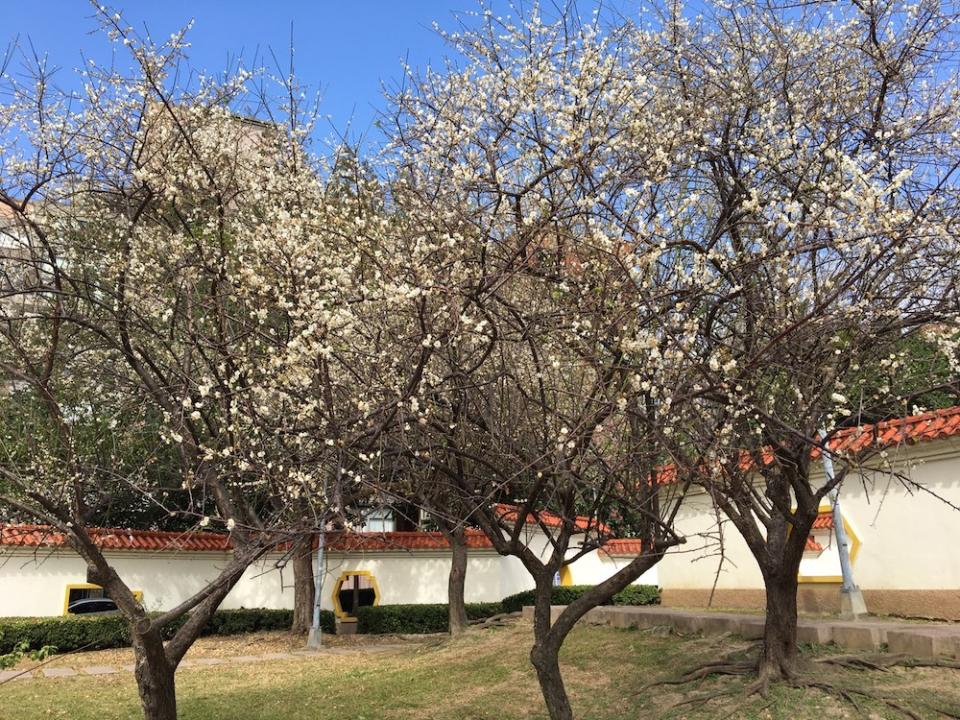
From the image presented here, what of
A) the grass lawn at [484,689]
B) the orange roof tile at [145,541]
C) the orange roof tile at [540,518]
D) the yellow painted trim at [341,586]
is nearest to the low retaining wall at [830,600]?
the grass lawn at [484,689]

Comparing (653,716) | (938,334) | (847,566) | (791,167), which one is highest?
(791,167)

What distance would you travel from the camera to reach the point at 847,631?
845cm

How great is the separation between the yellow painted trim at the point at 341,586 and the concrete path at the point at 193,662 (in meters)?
2.87

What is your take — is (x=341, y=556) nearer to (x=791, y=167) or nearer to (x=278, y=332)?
(x=278, y=332)

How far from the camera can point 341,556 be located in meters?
18.8

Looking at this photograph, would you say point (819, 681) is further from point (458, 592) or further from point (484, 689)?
point (458, 592)

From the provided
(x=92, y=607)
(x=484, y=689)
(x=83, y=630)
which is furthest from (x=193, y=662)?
(x=484, y=689)

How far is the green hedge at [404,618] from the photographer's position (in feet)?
57.9

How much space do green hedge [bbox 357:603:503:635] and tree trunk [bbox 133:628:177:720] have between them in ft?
39.9

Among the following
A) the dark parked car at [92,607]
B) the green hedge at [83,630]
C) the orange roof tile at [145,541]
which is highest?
the orange roof tile at [145,541]

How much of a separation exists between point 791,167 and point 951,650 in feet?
15.7

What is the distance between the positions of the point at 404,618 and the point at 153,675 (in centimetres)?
1253

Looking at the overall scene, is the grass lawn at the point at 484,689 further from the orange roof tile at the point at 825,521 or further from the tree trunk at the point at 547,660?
the orange roof tile at the point at 825,521

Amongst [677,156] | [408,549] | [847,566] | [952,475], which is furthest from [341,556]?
[677,156]
